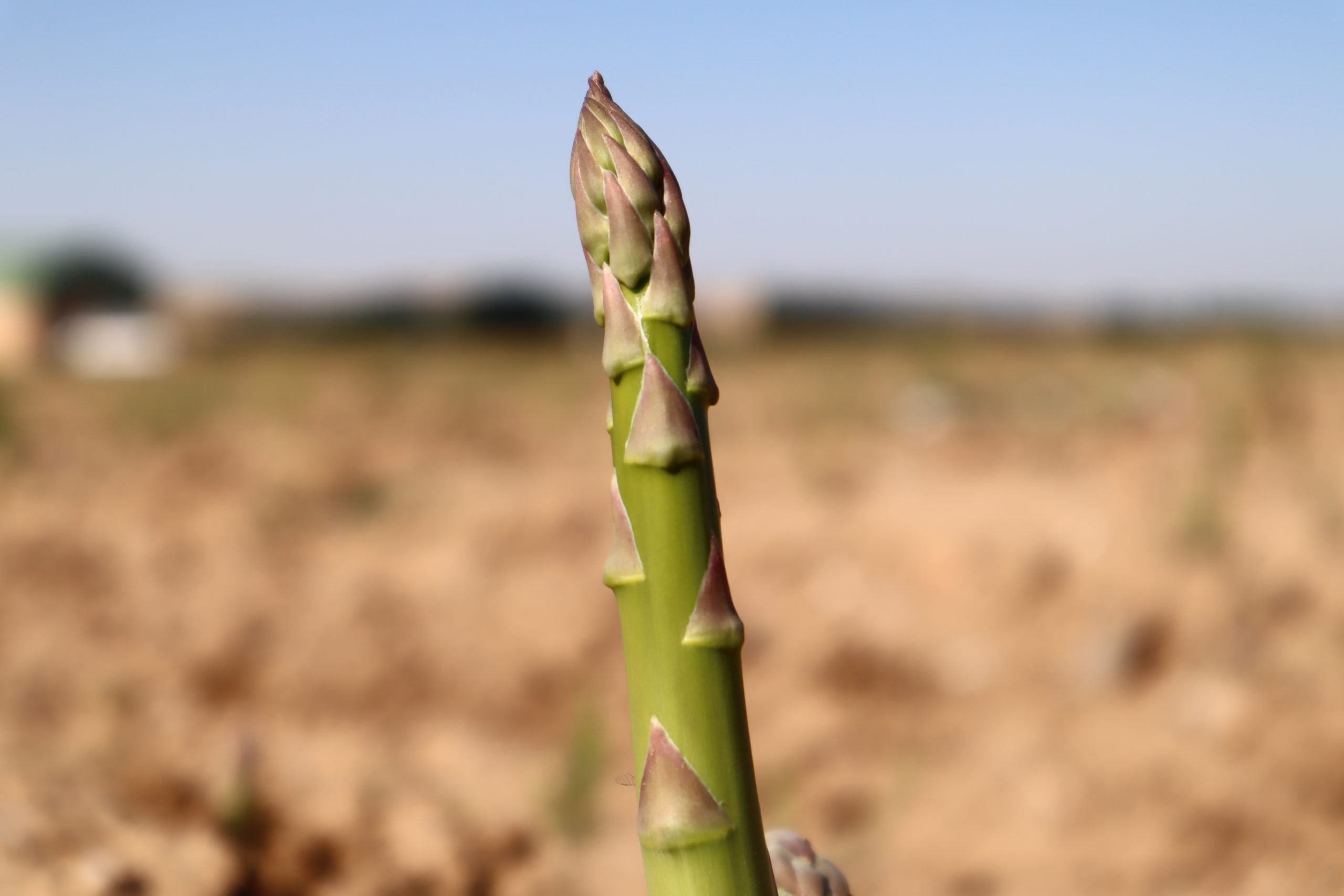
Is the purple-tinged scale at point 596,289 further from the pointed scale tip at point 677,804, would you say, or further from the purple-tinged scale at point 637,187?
the pointed scale tip at point 677,804

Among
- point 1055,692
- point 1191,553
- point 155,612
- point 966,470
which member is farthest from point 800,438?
point 155,612

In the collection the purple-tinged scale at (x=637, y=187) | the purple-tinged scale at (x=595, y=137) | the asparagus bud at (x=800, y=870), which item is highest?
the purple-tinged scale at (x=595, y=137)

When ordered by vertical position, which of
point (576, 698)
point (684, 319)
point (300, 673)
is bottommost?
point (576, 698)

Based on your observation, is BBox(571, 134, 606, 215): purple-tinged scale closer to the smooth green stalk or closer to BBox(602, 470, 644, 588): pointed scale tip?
the smooth green stalk

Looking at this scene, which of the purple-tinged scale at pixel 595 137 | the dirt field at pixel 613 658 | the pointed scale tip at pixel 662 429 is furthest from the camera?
the dirt field at pixel 613 658

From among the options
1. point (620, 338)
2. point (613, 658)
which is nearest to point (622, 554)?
point (620, 338)

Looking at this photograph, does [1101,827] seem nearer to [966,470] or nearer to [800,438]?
[966,470]

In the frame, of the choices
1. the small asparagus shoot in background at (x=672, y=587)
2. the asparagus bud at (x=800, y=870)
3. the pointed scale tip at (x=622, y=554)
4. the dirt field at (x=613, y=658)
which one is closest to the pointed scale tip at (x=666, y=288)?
the small asparagus shoot in background at (x=672, y=587)
